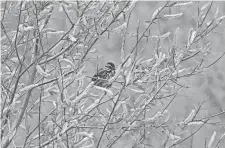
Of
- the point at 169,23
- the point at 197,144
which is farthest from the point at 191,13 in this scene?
the point at 197,144

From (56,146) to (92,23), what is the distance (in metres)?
0.80

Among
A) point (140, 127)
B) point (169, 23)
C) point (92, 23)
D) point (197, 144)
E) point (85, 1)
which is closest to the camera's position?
point (85, 1)

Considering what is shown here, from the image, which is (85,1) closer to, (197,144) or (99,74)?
(99,74)

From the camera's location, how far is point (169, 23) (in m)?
7.11

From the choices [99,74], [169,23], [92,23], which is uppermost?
[169,23]

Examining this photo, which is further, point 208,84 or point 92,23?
point 208,84

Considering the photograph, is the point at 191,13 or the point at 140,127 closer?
the point at 140,127

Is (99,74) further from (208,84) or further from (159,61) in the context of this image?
(208,84)

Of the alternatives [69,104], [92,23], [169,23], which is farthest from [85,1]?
[169,23]

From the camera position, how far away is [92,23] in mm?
2555

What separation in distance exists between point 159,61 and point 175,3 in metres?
0.35

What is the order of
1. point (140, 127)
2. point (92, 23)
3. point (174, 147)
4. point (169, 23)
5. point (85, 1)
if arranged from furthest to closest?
1. point (169, 23)
2. point (174, 147)
3. point (140, 127)
4. point (92, 23)
5. point (85, 1)

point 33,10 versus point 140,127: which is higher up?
point 33,10

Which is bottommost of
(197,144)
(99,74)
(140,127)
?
(197,144)
